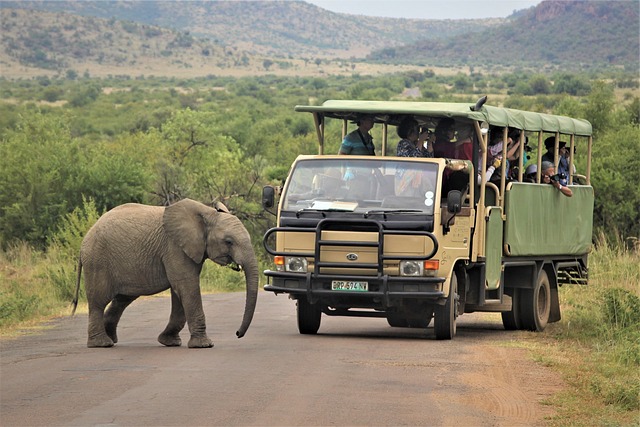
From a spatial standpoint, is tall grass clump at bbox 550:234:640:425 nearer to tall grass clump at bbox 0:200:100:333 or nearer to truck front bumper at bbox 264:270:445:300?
truck front bumper at bbox 264:270:445:300

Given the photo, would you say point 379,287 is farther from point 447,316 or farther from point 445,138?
point 445,138

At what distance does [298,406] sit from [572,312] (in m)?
10.2

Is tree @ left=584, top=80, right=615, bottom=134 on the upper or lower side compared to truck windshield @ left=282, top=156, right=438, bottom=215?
lower

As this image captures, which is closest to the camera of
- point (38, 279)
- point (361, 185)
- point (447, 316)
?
point (447, 316)

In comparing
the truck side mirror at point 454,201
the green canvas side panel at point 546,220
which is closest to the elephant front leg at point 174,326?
the truck side mirror at point 454,201

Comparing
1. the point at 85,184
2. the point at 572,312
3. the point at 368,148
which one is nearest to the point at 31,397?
the point at 368,148

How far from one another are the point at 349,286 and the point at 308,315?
1.28 meters

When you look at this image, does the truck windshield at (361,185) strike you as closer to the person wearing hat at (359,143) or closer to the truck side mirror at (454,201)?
the truck side mirror at (454,201)

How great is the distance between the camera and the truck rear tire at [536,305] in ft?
59.8

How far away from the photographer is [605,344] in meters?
15.6

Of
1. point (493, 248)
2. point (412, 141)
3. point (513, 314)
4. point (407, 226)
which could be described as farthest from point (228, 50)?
point (407, 226)

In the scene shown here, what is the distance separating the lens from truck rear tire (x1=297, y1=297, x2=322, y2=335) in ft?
54.0

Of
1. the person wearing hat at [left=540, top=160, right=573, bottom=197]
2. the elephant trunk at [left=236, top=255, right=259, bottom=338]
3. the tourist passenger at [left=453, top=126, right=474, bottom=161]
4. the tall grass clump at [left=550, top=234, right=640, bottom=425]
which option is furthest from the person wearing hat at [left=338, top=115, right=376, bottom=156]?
the tall grass clump at [left=550, top=234, right=640, bottom=425]

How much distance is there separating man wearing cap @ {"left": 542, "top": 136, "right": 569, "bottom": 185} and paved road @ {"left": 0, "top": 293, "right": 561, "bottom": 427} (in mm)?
3356
